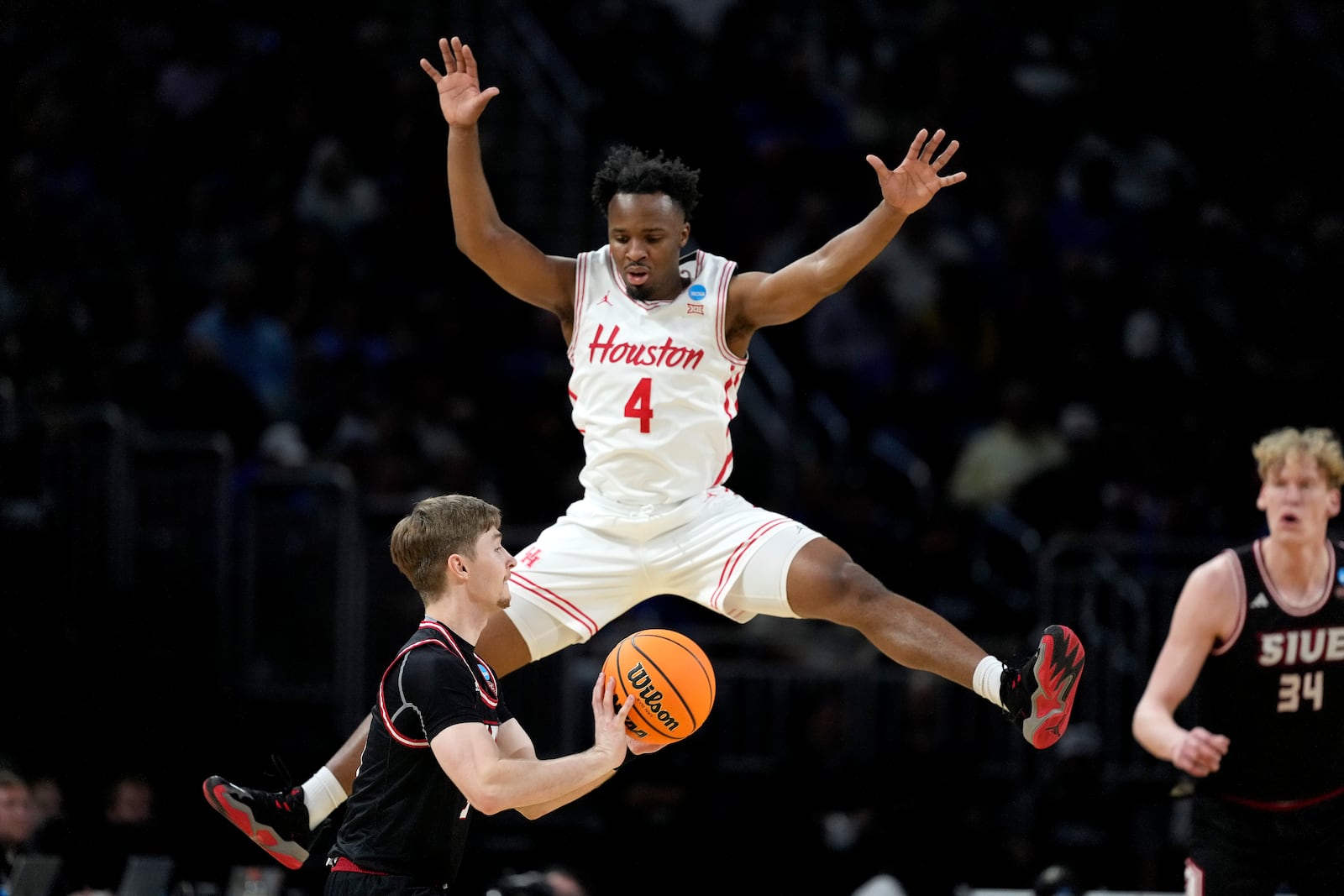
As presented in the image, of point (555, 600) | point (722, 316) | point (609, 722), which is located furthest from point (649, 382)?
point (609, 722)

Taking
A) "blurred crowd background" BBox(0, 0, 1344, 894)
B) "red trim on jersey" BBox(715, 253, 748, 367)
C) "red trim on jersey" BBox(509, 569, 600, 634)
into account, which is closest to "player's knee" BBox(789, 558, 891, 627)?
"red trim on jersey" BBox(509, 569, 600, 634)

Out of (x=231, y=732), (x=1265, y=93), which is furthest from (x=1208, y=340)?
(x=231, y=732)

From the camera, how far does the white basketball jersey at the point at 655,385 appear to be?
6605 mm

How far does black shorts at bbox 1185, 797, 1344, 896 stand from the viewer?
636 centimetres

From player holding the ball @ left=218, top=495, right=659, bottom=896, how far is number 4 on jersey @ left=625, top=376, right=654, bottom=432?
1320mm

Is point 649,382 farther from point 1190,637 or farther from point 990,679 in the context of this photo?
point 1190,637

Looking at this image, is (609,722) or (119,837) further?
(119,837)

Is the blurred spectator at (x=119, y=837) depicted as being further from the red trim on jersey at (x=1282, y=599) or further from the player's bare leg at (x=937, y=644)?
the red trim on jersey at (x=1282, y=599)

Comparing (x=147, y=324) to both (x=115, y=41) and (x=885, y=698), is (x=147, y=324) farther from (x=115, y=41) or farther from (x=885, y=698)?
(x=885, y=698)

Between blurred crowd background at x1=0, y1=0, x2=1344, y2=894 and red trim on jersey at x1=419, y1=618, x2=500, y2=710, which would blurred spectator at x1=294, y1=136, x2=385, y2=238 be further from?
red trim on jersey at x1=419, y1=618, x2=500, y2=710

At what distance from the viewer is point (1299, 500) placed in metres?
6.46

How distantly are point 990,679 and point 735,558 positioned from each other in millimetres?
1124

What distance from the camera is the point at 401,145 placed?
43.7ft

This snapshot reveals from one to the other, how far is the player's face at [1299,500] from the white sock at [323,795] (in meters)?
3.58
